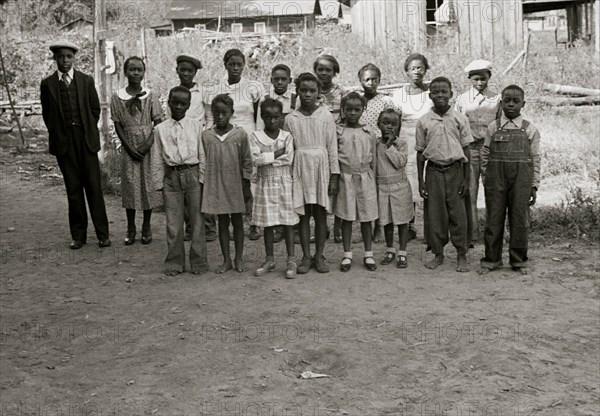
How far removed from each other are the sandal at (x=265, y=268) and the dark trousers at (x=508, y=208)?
1698 mm

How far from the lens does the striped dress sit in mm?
5953

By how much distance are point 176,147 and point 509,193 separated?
2.65 metres

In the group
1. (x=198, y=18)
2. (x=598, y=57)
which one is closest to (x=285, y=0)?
(x=198, y=18)

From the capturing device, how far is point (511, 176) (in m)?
5.68

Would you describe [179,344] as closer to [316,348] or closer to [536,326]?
[316,348]

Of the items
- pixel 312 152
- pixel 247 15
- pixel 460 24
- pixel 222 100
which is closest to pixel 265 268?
pixel 312 152

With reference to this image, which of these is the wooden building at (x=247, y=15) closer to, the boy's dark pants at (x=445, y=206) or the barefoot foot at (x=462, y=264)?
the boy's dark pants at (x=445, y=206)

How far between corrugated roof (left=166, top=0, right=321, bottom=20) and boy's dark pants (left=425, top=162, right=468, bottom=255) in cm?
2348

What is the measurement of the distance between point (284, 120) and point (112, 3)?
30.8 meters

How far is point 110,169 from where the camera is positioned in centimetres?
1040

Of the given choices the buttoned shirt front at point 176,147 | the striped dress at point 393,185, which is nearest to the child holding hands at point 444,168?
the striped dress at point 393,185

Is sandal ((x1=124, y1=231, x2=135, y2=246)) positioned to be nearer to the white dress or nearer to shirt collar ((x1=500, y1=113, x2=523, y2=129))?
the white dress

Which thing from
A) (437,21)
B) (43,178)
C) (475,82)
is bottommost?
(43,178)

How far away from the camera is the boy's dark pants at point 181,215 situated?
5.94m
